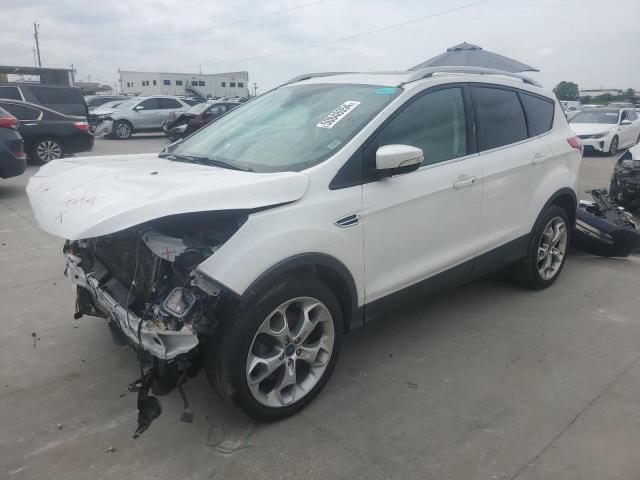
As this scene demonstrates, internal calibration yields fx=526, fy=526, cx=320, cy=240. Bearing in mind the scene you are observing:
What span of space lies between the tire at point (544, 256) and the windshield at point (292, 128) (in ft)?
6.47

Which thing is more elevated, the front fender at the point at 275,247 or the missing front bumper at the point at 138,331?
the front fender at the point at 275,247

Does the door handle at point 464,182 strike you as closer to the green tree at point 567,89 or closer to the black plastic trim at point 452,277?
the black plastic trim at point 452,277

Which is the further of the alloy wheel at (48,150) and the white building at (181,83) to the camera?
the white building at (181,83)

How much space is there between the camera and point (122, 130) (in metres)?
19.7

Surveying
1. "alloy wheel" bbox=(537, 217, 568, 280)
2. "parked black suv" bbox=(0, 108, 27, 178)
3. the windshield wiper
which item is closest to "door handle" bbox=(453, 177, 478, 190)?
"alloy wheel" bbox=(537, 217, 568, 280)

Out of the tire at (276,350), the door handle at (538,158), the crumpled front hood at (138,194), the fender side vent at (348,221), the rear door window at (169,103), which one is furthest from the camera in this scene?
the rear door window at (169,103)

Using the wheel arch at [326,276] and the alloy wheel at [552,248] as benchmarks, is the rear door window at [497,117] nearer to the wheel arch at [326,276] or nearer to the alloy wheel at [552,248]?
the alloy wheel at [552,248]

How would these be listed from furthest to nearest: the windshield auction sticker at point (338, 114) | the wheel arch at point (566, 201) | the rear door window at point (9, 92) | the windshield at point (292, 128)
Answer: the rear door window at point (9, 92) < the wheel arch at point (566, 201) < the windshield auction sticker at point (338, 114) < the windshield at point (292, 128)

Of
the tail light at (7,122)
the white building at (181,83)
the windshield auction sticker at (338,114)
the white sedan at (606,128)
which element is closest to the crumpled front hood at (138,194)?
the windshield auction sticker at (338,114)

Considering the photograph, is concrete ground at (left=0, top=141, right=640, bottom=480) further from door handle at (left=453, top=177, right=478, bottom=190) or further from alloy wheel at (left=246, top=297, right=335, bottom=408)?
door handle at (left=453, top=177, right=478, bottom=190)

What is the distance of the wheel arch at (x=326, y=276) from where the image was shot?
100 inches

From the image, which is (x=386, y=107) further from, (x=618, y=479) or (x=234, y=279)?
(x=618, y=479)

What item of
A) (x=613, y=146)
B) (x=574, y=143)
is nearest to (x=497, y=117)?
(x=574, y=143)

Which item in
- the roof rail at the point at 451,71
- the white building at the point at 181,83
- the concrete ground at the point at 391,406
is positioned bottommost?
the concrete ground at the point at 391,406
